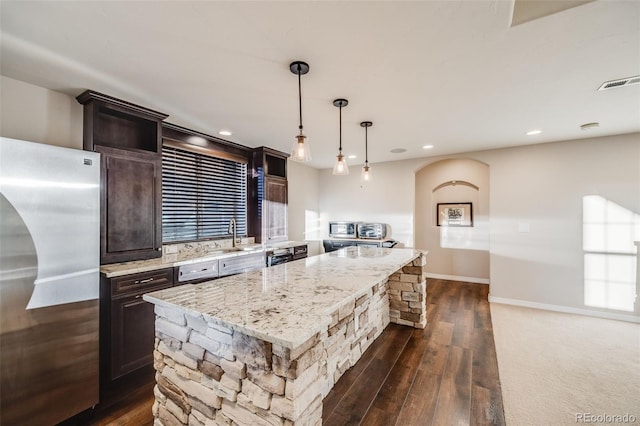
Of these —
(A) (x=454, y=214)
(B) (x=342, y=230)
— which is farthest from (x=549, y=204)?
(B) (x=342, y=230)

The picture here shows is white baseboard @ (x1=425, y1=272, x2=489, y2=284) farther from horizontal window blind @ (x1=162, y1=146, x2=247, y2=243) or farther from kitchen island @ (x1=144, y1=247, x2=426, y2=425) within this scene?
kitchen island @ (x1=144, y1=247, x2=426, y2=425)

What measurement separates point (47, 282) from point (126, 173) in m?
1.11

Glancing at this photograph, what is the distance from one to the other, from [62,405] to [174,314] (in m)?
1.25

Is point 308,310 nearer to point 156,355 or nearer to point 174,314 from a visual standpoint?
point 174,314

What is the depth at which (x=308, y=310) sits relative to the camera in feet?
3.85

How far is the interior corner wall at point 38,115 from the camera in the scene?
6.49ft

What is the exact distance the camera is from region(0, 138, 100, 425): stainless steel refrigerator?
150cm

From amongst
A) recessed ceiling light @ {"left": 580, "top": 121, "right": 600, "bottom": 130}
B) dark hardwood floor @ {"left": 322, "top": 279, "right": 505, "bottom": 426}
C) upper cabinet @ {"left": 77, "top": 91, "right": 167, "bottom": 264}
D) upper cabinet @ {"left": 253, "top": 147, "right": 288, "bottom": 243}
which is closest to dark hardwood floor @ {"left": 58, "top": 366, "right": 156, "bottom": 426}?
upper cabinet @ {"left": 77, "top": 91, "right": 167, "bottom": 264}

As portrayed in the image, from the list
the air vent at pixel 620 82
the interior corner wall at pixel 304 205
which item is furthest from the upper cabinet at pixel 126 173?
the air vent at pixel 620 82

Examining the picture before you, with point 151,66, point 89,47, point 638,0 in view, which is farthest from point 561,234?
point 89,47

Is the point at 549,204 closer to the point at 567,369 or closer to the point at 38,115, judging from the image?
the point at 567,369

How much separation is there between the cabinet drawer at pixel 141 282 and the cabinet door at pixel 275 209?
5.90 ft

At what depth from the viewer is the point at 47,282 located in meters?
1.63

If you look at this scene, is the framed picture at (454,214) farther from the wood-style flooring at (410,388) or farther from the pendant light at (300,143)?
the pendant light at (300,143)
